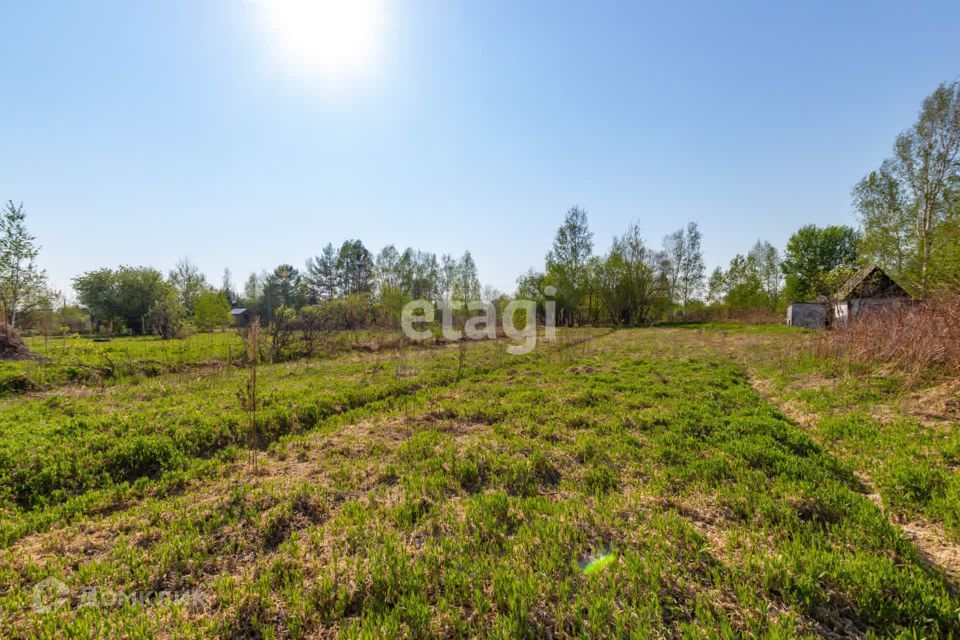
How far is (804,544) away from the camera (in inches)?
119

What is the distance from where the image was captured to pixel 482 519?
3.52m

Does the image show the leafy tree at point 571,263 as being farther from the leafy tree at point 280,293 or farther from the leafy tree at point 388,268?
the leafy tree at point 280,293

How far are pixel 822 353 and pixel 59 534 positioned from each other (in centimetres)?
1604

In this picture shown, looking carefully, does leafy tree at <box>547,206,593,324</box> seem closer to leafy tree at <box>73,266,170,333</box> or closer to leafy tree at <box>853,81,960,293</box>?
leafy tree at <box>853,81,960,293</box>

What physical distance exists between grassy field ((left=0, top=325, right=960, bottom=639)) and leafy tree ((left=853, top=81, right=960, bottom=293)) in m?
23.4

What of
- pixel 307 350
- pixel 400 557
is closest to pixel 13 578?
pixel 400 557

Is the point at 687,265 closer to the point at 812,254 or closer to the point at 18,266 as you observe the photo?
the point at 812,254

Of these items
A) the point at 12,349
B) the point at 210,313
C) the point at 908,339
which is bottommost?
the point at 908,339

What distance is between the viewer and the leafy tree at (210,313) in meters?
30.8

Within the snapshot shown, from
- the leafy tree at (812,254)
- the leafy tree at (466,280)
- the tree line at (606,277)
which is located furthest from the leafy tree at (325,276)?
the leafy tree at (812,254)

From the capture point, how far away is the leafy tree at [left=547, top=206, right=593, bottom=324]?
37.6 m

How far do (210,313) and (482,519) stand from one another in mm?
38603

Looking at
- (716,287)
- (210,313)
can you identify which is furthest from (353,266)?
(716,287)

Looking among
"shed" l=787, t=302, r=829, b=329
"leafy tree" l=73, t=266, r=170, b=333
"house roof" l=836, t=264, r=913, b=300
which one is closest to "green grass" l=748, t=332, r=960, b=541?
"house roof" l=836, t=264, r=913, b=300
